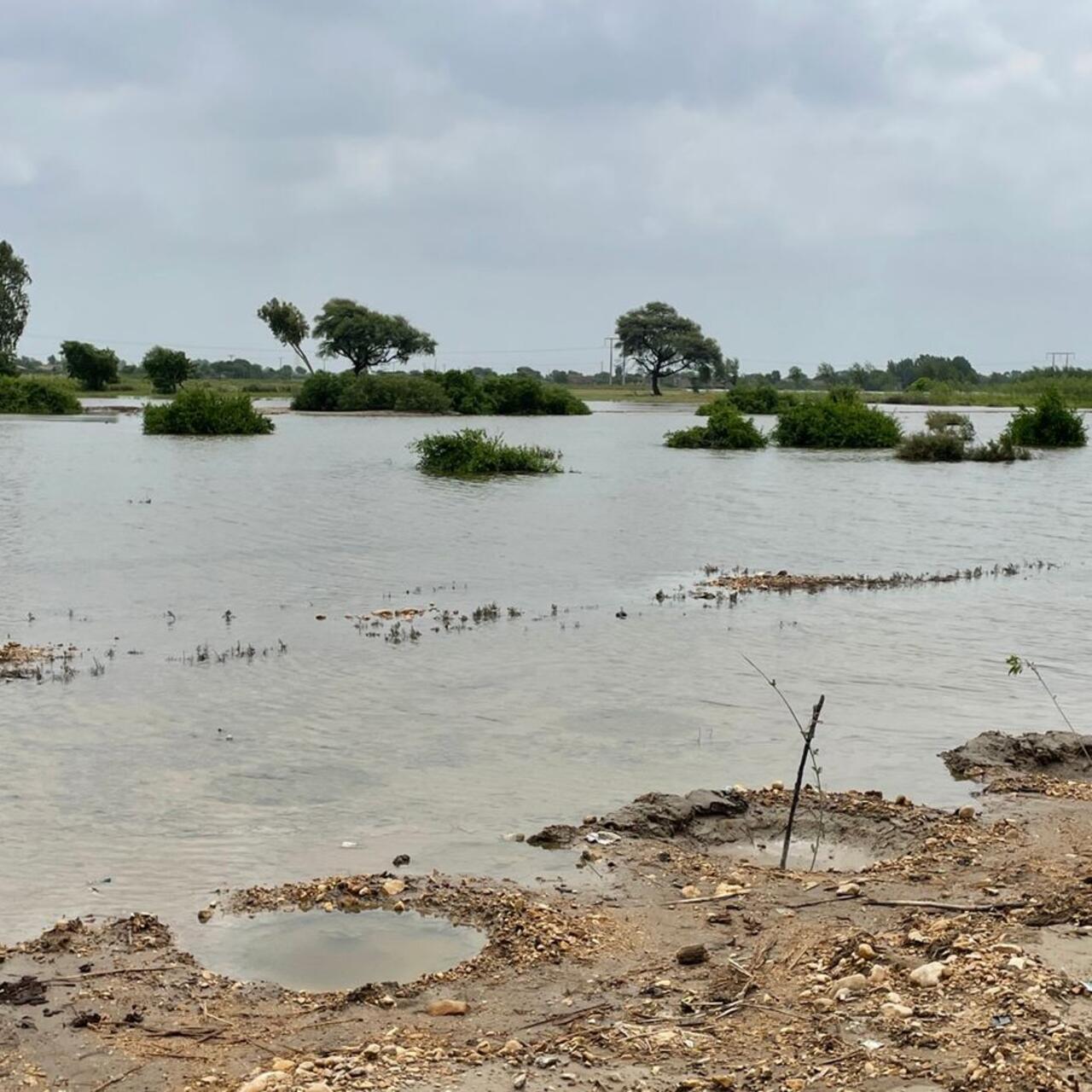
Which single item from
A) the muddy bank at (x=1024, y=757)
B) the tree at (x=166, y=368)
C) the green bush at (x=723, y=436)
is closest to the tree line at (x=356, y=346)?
the tree at (x=166, y=368)

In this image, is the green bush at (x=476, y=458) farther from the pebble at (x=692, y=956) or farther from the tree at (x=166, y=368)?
the tree at (x=166, y=368)

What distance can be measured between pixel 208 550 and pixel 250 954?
1606 cm

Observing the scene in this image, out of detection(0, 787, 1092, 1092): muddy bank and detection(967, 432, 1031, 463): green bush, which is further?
detection(967, 432, 1031, 463): green bush

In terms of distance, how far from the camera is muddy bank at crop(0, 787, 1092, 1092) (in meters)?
4.79

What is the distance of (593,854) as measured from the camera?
7535 millimetres

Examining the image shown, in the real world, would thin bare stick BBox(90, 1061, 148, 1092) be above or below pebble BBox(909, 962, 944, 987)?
below

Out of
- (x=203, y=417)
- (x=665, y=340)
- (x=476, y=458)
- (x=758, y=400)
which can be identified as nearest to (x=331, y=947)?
(x=476, y=458)

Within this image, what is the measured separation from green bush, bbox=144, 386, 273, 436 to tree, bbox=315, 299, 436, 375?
4708 centimetres

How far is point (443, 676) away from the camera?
41.5ft

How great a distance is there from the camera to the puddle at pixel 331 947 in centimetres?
623

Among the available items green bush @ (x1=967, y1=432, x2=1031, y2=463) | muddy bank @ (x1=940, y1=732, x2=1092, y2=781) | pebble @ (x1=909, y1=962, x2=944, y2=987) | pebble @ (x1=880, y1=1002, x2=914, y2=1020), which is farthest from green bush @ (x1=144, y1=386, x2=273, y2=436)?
pebble @ (x1=880, y1=1002, x2=914, y2=1020)

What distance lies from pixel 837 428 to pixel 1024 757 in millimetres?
44940

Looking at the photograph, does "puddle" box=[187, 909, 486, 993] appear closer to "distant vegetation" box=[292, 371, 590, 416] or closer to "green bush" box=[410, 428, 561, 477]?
"green bush" box=[410, 428, 561, 477]

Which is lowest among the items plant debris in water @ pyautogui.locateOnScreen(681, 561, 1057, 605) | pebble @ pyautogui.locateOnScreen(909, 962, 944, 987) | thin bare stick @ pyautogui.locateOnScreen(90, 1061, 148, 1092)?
thin bare stick @ pyautogui.locateOnScreen(90, 1061, 148, 1092)
